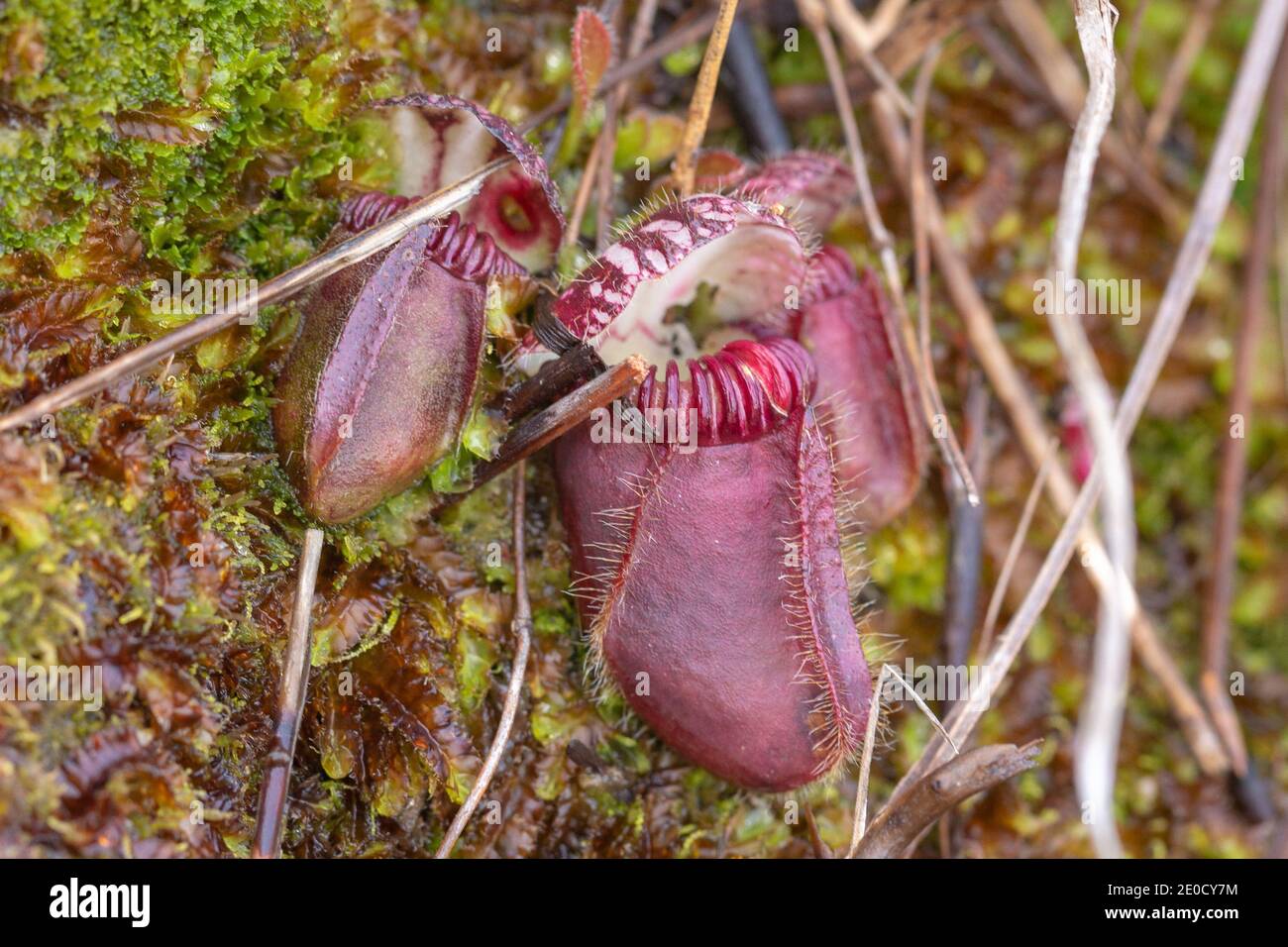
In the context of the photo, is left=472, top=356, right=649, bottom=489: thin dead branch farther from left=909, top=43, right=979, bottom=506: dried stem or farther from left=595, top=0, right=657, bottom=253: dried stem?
left=909, top=43, right=979, bottom=506: dried stem

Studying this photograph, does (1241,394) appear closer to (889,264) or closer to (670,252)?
(889,264)

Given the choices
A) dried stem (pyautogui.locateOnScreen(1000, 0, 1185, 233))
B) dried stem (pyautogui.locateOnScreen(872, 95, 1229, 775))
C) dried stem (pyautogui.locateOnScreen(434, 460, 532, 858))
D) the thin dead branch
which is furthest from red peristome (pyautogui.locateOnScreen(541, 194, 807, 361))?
dried stem (pyautogui.locateOnScreen(1000, 0, 1185, 233))

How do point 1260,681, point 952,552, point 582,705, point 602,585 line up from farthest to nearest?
point 1260,681, point 952,552, point 582,705, point 602,585

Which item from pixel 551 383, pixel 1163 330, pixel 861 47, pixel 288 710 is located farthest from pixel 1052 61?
pixel 288 710

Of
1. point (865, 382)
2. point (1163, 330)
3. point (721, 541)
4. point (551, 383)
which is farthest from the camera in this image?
point (1163, 330)

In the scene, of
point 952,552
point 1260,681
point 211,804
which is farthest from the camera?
point 1260,681

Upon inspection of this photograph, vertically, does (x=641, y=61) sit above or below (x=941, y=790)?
above
